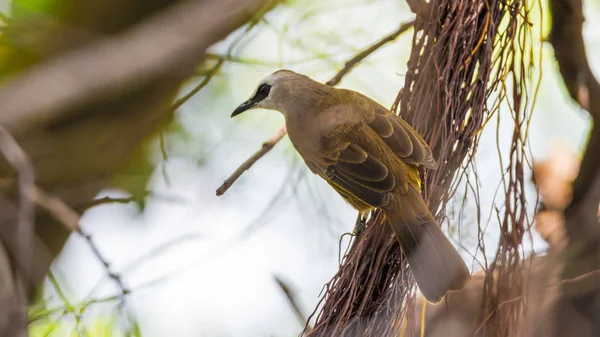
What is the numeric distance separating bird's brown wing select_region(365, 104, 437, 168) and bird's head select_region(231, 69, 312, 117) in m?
0.52

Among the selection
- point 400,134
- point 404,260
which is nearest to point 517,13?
point 400,134

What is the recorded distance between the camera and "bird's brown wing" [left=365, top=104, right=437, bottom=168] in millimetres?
2789

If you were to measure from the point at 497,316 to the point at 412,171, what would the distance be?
27.2 inches

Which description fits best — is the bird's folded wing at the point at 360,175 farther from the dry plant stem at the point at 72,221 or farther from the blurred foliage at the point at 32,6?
the blurred foliage at the point at 32,6

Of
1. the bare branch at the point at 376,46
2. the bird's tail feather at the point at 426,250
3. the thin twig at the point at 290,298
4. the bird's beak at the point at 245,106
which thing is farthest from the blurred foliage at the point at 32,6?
the bird's tail feather at the point at 426,250

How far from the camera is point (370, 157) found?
10.2ft

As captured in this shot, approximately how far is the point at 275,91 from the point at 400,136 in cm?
96

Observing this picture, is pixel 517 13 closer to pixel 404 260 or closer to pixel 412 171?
pixel 412 171

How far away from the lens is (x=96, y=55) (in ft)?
7.35

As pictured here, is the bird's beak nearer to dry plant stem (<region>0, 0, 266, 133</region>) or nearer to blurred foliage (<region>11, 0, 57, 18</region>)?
blurred foliage (<region>11, 0, 57, 18</region>)

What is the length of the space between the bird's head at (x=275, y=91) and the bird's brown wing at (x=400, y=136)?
0.52m

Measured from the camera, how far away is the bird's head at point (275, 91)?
12.0ft

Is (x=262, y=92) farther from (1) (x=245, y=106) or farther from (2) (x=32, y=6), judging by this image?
(2) (x=32, y=6)

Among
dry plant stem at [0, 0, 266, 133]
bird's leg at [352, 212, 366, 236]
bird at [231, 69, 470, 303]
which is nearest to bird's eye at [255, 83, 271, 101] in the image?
bird at [231, 69, 470, 303]
